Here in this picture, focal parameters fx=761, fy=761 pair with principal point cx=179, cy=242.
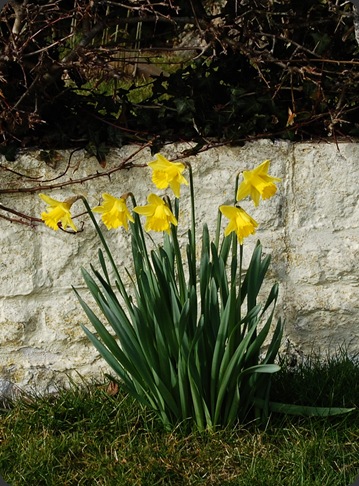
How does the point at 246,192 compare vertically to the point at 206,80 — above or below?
below

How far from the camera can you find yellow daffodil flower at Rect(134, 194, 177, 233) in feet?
7.32

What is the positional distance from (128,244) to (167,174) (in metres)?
0.76

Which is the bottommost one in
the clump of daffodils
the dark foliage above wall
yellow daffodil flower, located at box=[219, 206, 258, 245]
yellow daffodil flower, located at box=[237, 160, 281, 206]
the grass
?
the grass

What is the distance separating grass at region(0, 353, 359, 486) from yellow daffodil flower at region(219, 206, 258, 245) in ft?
2.63

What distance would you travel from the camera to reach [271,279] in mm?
3004

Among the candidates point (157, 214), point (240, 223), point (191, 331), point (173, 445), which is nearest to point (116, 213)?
point (157, 214)

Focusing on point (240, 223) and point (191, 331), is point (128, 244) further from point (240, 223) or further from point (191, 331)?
point (240, 223)

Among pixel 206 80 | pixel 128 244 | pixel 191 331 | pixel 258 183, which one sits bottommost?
pixel 191 331

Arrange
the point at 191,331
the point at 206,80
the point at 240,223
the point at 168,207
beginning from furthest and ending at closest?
1. the point at 206,80
2. the point at 191,331
3. the point at 168,207
4. the point at 240,223

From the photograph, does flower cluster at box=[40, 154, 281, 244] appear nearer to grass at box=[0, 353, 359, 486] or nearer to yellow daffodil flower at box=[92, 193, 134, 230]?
yellow daffodil flower at box=[92, 193, 134, 230]

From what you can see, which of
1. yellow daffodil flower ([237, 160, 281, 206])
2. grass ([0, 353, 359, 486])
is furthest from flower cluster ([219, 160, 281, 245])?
grass ([0, 353, 359, 486])

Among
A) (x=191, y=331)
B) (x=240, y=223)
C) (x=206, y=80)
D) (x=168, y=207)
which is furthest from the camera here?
(x=206, y=80)

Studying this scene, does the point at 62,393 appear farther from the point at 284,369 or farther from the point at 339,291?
the point at 339,291

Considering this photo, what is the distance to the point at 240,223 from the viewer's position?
2203mm
